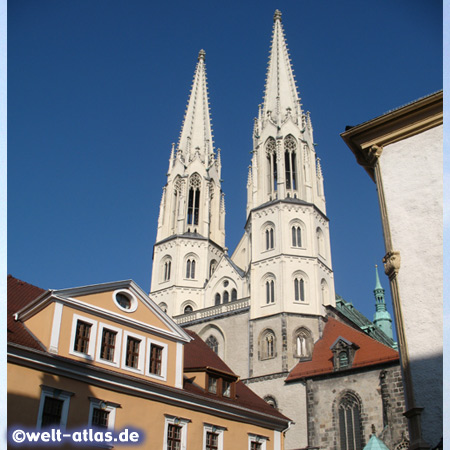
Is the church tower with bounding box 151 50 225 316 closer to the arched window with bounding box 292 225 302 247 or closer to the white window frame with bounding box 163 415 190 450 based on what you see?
the arched window with bounding box 292 225 302 247

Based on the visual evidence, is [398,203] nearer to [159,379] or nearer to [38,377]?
[159,379]

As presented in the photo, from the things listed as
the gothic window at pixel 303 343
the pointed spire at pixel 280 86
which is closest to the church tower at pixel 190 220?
the pointed spire at pixel 280 86

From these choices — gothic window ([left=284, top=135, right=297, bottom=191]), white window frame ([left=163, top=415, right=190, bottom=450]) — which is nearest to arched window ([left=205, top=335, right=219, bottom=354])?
gothic window ([left=284, top=135, right=297, bottom=191])

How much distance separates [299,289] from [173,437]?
2129 centimetres

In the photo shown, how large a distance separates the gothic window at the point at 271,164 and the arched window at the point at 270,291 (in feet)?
25.7

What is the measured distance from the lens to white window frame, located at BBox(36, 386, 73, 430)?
51.2ft

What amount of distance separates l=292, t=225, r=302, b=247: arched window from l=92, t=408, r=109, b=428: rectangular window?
984 inches

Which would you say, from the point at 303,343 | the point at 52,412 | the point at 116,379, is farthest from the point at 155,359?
the point at 303,343

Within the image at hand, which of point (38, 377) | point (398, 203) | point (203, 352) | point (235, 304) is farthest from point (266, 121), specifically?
point (38, 377)

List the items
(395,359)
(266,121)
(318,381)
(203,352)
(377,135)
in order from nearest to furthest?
(377,135) < (203,352) < (395,359) < (318,381) < (266,121)

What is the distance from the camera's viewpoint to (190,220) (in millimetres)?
49750

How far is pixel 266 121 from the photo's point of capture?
4728 cm

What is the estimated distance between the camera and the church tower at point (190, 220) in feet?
149

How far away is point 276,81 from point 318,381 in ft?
90.2
